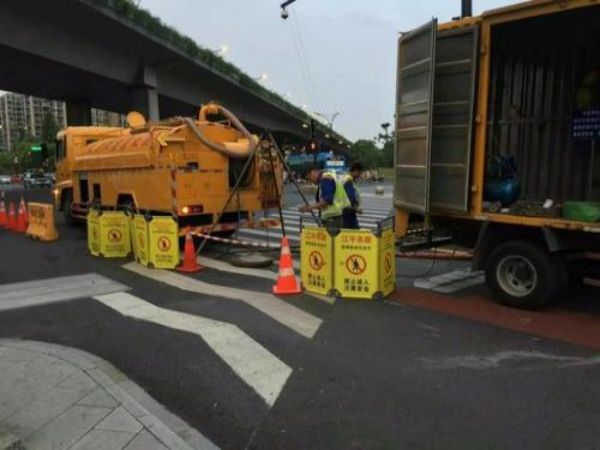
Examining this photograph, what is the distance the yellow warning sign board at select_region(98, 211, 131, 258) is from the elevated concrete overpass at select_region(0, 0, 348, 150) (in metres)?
11.6

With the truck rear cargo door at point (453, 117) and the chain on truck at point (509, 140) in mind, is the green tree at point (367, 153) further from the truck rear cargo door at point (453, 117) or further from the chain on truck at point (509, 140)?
the truck rear cargo door at point (453, 117)

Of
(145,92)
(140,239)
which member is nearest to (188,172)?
(140,239)

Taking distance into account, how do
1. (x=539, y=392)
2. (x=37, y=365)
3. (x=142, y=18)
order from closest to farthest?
(x=539, y=392) < (x=37, y=365) < (x=142, y=18)

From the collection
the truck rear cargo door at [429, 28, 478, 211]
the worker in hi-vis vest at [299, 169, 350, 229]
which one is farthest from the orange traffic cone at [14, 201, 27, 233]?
the truck rear cargo door at [429, 28, 478, 211]

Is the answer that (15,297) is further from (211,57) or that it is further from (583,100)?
(211,57)

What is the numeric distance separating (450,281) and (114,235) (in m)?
6.40

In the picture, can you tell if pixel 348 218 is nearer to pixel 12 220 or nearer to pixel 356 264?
pixel 356 264

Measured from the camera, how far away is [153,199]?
38.8 ft

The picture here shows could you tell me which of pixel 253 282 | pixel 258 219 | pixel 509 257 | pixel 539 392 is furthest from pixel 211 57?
pixel 539 392

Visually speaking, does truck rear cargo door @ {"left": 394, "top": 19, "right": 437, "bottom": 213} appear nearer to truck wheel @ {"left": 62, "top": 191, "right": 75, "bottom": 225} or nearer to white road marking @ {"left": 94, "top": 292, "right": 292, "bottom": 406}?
white road marking @ {"left": 94, "top": 292, "right": 292, "bottom": 406}

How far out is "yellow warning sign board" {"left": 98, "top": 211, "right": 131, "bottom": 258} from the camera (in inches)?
454

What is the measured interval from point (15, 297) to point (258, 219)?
577 centimetres

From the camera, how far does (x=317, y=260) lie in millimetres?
8008

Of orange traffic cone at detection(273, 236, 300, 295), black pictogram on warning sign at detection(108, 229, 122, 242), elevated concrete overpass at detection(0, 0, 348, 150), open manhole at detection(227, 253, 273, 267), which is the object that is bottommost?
open manhole at detection(227, 253, 273, 267)
